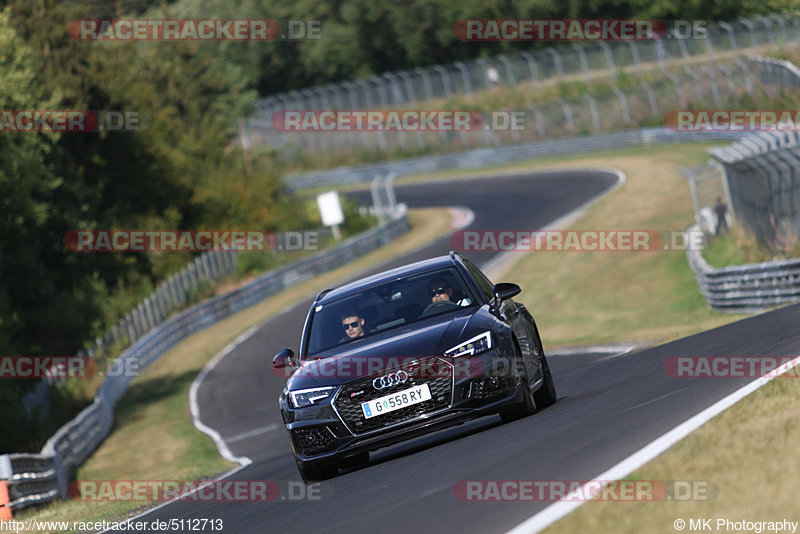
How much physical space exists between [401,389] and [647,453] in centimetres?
279

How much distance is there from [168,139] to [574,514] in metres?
50.4

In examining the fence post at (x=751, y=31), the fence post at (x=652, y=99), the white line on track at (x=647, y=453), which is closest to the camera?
the white line on track at (x=647, y=453)

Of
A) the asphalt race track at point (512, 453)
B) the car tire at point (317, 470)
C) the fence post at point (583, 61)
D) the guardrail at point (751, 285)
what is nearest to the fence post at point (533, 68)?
the fence post at point (583, 61)

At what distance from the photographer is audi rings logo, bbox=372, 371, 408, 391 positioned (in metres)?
9.10

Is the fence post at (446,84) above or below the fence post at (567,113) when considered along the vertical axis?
above

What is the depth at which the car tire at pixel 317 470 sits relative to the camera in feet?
31.1

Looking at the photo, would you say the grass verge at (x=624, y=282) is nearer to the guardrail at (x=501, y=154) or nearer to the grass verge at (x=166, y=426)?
the grass verge at (x=166, y=426)

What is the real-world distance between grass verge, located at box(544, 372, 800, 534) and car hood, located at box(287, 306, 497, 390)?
2.63m

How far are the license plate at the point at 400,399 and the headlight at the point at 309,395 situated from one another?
0.37 meters

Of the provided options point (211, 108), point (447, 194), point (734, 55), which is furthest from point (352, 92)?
point (734, 55)

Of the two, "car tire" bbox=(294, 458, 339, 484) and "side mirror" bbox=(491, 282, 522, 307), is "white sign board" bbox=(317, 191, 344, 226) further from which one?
"car tire" bbox=(294, 458, 339, 484)

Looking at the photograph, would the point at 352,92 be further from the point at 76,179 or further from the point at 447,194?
the point at 76,179

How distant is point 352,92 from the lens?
6894 cm

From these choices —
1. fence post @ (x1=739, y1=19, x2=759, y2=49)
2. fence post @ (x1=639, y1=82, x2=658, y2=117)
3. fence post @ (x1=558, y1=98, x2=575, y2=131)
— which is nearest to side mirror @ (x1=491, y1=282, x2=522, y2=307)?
fence post @ (x1=739, y1=19, x2=759, y2=49)
